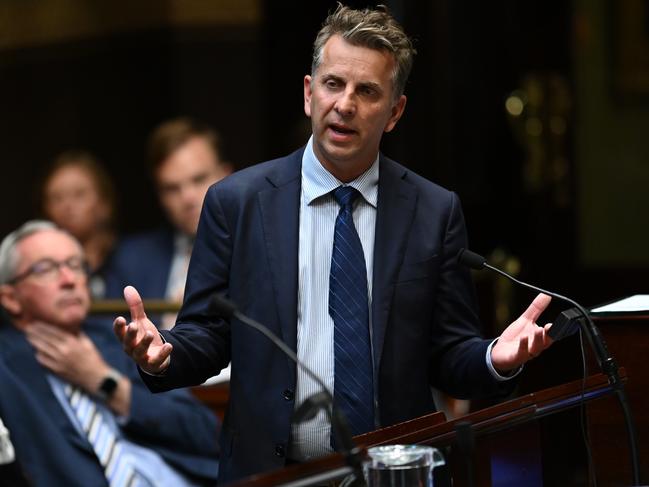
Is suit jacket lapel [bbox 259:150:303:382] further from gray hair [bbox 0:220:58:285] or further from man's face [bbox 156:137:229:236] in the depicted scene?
man's face [bbox 156:137:229:236]

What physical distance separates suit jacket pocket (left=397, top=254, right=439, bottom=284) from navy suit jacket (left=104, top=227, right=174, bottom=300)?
2.90 meters

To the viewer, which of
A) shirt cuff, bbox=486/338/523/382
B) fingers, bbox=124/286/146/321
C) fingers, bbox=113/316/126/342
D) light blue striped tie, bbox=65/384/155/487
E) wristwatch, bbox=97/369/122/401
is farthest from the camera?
wristwatch, bbox=97/369/122/401

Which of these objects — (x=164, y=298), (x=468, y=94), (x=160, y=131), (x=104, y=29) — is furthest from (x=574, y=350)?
(x=104, y=29)

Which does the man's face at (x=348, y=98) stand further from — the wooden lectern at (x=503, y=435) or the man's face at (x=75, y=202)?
the man's face at (x=75, y=202)

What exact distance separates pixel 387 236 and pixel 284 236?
23cm

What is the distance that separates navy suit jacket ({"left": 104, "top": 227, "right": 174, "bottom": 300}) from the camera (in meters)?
5.74

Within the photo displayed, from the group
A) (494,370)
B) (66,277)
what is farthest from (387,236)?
(66,277)

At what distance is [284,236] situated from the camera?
2.84 meters

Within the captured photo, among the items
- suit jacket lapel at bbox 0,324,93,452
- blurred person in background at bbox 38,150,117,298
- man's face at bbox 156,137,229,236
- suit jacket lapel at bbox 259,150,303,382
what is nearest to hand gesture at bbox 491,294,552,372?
suit jacket lapel at bbox 259,150,303,382

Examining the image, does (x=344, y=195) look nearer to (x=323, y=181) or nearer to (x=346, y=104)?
(x=323, y=181)

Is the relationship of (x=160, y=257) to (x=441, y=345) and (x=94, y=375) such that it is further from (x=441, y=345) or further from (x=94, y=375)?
(x=441, y=345)

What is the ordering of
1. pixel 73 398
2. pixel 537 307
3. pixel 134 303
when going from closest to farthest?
1. pixel 134 303
2. pixel 537 307
3. pixel 73 398

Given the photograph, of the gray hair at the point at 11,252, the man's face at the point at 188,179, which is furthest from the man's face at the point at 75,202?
the gray hair at the point at 11,252

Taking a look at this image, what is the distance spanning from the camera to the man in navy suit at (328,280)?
2.77 meters
